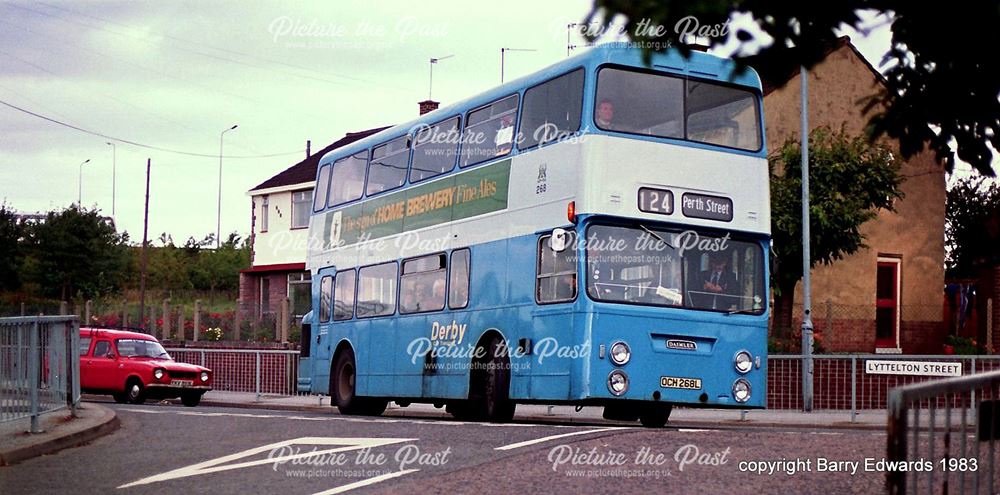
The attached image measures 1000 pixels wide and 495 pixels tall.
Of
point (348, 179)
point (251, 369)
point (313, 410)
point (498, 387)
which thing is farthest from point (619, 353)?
point (251, 369)

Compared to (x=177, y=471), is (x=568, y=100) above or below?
above

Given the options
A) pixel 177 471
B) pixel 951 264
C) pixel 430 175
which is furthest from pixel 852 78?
pixel 177 471

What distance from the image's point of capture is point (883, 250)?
134 feet

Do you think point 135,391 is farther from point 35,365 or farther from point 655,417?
point 35,365

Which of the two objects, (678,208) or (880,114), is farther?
(678,208)

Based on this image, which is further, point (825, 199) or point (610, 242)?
point (825, 199)

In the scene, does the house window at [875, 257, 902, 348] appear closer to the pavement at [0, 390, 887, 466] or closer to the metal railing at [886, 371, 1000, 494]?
the pavement at [0, 390, 887, 466]

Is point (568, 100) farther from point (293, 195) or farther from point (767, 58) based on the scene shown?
point (293, 195)

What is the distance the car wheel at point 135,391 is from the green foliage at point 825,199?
47.2ft

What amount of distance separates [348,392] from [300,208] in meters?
34.2

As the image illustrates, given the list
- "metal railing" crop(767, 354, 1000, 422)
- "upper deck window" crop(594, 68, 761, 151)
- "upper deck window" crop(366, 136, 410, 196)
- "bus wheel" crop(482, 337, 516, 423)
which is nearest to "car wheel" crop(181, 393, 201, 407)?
"upper deck window" crop(366, 136, 410, 196)

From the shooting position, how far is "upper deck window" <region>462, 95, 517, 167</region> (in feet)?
59.6

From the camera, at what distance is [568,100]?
55.1 feet

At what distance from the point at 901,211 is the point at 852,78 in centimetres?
418
